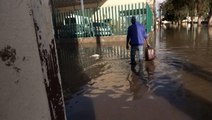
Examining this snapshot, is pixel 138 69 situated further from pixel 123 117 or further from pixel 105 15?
pixel 105 15

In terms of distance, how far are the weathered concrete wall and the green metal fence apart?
57.9 feet

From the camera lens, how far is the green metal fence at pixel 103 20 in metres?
19.2

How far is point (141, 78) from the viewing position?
7711 mm

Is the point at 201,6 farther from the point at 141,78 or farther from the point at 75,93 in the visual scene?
the point at 75,93

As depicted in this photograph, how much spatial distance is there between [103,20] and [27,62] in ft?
61.7

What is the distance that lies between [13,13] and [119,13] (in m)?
18.6

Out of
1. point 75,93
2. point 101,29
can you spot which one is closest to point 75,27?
point 101,29

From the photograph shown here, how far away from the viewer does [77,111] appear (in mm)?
5391

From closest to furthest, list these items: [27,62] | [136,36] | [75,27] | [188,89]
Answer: [27,62]
[188,89]
[136,36]
[75,27]

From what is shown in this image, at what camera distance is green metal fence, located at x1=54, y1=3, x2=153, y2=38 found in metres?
19.2

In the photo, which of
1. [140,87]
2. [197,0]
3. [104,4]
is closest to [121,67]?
[140,87]

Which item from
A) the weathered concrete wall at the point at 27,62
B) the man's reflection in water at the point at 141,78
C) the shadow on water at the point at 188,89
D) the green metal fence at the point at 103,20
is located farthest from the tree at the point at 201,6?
the weathered concrete wall at the point at 27,62

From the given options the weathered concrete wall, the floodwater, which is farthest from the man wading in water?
the weathered concrete wall

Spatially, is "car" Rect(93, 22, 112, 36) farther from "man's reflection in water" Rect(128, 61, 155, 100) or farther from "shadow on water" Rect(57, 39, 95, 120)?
"man's reflection in water" Rect(128, 61, 155, 100)
